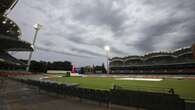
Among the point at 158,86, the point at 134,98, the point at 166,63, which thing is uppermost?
the point at 166,63

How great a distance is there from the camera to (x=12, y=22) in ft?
184

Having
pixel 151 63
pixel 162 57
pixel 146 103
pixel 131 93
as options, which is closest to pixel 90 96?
pixel 131 93

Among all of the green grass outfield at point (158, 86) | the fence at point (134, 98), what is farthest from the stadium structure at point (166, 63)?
the fence at point (134, 98)

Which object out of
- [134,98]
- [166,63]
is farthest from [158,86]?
[166,63]

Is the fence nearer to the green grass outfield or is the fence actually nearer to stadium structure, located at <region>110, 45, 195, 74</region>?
the green grass outfield

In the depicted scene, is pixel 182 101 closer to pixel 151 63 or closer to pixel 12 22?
pixel 12 22

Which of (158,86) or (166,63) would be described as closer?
(158,86)

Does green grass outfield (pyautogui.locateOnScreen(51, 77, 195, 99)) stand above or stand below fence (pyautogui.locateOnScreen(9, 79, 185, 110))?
above

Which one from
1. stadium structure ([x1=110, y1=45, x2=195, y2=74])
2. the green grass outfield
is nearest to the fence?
the green grass outfield

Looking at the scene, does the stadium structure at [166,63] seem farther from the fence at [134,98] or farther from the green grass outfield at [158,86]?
the fence at [134,98]

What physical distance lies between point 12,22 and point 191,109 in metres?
61.2

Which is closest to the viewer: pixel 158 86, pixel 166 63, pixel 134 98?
pixel 134 98

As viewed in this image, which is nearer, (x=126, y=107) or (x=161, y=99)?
(x=161, y=99)

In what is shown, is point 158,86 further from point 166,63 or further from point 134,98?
point 166,63
